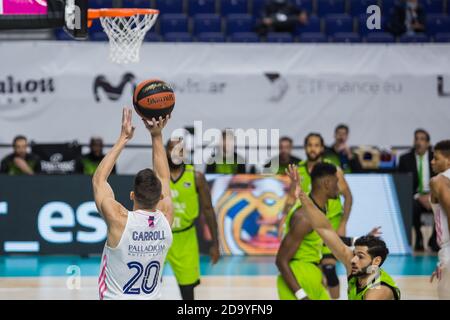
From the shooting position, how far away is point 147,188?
578cm

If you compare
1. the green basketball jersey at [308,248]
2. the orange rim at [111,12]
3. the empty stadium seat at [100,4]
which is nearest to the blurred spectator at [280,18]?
the empty stadium seat at [100,4]

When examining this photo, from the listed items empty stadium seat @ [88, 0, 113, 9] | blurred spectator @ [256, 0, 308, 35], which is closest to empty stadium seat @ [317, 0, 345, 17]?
blurred spectator @ [256, 0, 308, 35]

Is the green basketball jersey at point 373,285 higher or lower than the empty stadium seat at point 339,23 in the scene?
lower

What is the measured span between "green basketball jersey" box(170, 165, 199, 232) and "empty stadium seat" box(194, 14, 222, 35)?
8.00 metres

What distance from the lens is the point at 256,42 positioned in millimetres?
16609

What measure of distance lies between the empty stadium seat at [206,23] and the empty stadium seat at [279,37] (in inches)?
39.6

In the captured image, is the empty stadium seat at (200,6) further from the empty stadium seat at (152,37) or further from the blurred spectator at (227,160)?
the blurred spectator at (227,160)

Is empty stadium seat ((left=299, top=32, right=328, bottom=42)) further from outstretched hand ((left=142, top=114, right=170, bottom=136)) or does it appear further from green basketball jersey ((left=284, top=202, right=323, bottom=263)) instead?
outstretched hand ((left=142, top=114, right=170, bottom=136))

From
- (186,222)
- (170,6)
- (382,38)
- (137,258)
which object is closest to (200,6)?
(170,6)

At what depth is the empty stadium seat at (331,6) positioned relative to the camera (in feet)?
59.0

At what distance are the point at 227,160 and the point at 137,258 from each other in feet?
26.8

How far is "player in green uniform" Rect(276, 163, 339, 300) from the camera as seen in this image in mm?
7578

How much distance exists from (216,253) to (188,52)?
757 cm

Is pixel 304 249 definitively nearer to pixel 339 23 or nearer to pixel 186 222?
pixel 186 222
